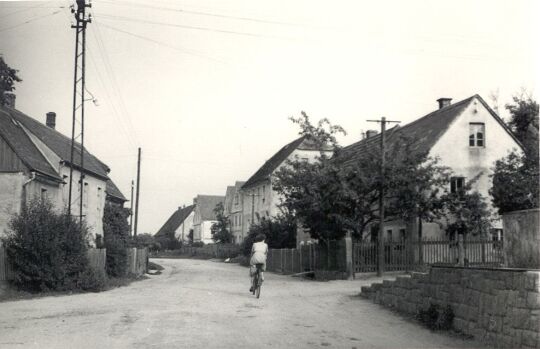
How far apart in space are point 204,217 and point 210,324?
279 feet

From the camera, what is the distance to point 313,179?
80.4ft

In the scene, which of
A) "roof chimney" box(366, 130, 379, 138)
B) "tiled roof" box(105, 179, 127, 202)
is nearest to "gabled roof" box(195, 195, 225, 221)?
"tiled roof" box(105, 179, 127, 202)

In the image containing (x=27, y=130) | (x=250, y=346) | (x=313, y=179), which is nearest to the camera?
(x=250, y=346)

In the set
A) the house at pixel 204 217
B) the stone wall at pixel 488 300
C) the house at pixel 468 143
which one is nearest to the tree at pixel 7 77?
the stone wall at pixel 488 300

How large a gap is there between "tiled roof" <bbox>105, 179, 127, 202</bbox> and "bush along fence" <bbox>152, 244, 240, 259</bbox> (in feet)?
46.2

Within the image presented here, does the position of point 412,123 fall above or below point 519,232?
above

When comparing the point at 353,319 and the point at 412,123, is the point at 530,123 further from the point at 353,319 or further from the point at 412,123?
the point at 353,319

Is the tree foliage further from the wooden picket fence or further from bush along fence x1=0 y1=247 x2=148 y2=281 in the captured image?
the wooden picket fence

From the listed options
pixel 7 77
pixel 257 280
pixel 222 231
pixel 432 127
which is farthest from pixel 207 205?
pixel 257 280

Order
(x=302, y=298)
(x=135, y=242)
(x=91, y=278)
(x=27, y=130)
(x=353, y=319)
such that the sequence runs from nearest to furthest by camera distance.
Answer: (x=353, y=319)
(x=302, y=298)
(x=91, y=278)
(x=27, y=130)
(x=135, y=242)

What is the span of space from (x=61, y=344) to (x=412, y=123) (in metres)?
33.8

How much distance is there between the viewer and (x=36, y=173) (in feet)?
84.3

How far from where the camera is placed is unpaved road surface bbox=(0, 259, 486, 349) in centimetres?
848

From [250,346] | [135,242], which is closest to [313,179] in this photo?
[135,242]
